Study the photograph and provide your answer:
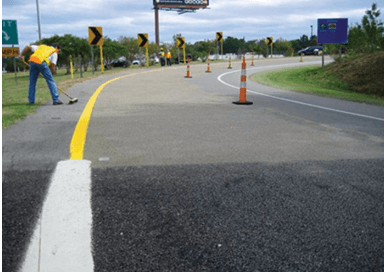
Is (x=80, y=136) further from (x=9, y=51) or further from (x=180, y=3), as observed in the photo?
(x=180, y=3)

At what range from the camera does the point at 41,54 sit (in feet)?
33.5

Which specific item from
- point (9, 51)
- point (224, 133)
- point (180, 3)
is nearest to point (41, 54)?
point (224, 133)

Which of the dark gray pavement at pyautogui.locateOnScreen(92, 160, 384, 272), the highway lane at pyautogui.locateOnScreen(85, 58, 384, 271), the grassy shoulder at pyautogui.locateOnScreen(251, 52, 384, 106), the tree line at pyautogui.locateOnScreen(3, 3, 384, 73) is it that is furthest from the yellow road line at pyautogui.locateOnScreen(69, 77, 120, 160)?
the tree line at pyautogui.locateOnScreen(3, 3, 384, 73)

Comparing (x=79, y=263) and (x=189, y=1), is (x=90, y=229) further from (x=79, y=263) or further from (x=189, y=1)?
(x=189, y=1)

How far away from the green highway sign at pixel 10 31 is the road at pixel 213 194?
16356 mm

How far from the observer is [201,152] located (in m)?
5.02

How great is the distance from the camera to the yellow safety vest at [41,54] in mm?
10155

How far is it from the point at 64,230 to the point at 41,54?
27.2 ft

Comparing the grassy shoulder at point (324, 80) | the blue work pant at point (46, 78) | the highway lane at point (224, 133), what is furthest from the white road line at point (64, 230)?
the grassy shoulder at point (324, 80)

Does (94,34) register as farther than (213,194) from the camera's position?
Yes

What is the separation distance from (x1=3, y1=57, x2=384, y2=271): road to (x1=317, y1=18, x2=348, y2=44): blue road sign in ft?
60.0

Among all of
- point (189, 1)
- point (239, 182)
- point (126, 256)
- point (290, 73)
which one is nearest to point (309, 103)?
point (239, 182)

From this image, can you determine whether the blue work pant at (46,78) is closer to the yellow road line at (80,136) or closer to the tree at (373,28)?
the yellow road line at (80,136)

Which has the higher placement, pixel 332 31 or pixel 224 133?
pixel 332 31
